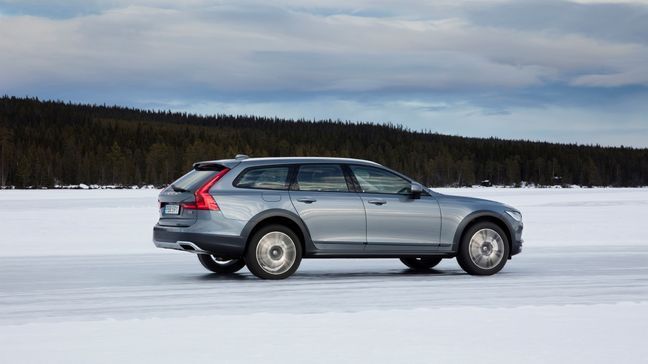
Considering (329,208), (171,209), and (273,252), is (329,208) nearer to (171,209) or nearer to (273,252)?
(273,252)

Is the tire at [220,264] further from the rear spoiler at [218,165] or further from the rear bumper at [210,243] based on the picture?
the rear spoiler at [218,165]

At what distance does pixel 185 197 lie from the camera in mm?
13844

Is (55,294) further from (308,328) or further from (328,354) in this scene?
(328,354)

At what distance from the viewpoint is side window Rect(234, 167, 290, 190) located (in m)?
13.9

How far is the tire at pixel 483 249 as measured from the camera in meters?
14.7

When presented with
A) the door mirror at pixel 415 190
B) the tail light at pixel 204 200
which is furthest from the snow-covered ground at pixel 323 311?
the door mirror at pixel 415 190

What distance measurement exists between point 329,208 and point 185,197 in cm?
195

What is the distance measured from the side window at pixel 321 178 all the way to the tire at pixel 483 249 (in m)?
1.95

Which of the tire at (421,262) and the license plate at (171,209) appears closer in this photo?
the license plate at (171,209)

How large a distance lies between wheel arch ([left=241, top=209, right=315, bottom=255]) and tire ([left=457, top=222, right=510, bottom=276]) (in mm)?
2301

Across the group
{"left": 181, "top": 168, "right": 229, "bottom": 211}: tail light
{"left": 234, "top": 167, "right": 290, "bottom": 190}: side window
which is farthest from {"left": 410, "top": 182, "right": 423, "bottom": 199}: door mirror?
{"left": 181, "top": 168, "right": 229, "bottom": 211}: tail light

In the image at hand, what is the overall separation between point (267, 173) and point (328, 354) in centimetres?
643

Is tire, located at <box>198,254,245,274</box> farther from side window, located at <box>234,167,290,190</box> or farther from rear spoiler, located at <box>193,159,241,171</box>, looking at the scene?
side window, located at <box>234,167,290,190</box>

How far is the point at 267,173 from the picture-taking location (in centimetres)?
1404
